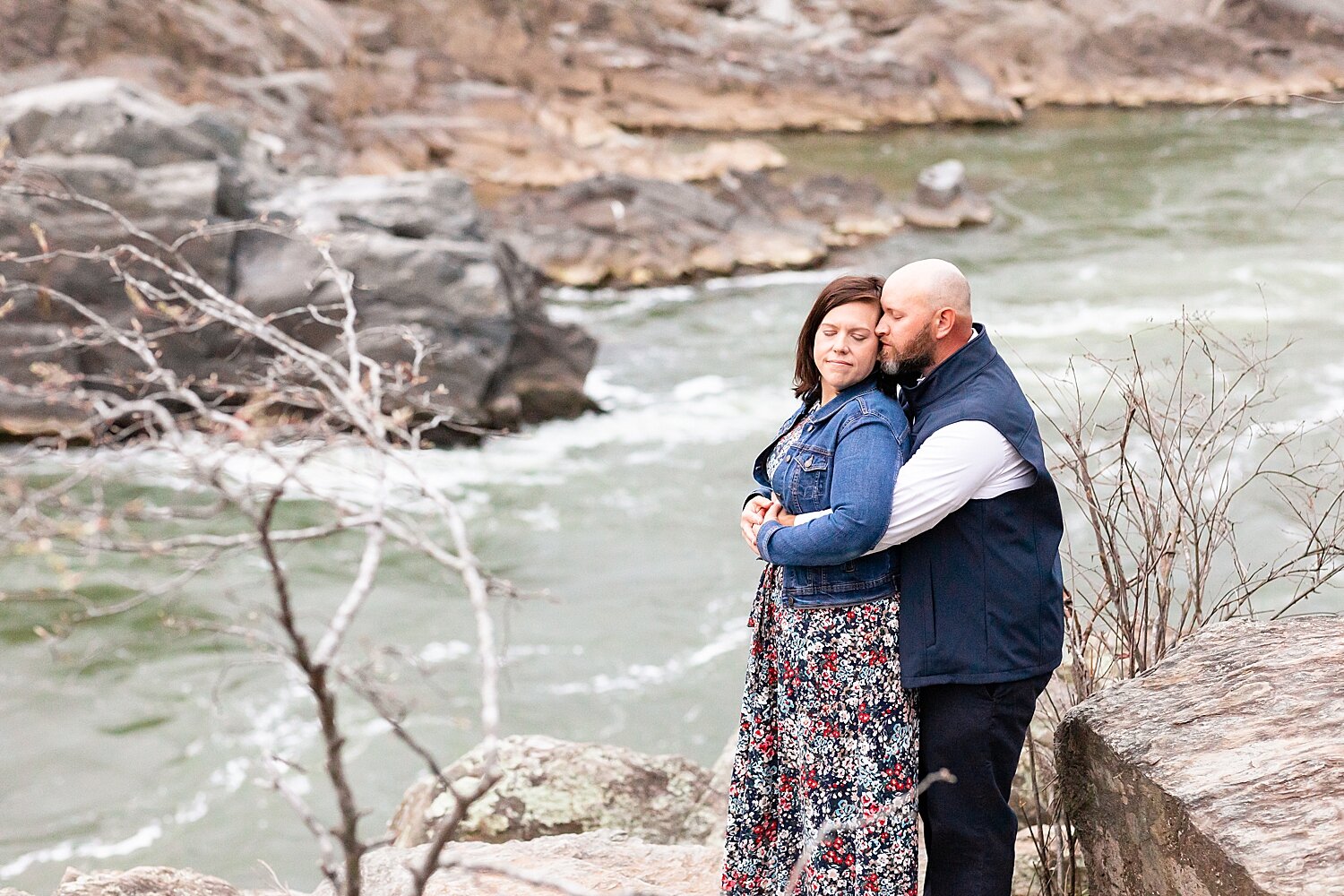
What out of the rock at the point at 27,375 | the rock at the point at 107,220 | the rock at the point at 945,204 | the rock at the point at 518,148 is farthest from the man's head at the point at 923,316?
the rock at the point at 518,148

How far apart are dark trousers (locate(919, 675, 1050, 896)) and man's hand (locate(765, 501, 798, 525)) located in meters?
0.45

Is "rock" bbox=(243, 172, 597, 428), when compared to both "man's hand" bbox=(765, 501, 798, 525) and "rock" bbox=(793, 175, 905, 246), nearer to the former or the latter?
"rock" bbox=(793, 175, 905, 246)

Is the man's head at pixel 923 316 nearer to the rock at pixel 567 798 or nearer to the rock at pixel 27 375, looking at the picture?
the rock at pixel 567 798

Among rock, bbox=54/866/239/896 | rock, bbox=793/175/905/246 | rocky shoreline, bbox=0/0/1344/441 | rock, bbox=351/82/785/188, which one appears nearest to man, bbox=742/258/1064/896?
rocky shoreline, bbox=0/0/1344/441

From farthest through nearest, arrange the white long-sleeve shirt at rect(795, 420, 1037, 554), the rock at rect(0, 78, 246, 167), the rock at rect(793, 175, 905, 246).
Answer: the rock at rect(793, 175, 905, 246) → the rock at rect(0, 78, 246, 167) → the white long-sleeve shirt at rect(795, 420, 1037, 554)

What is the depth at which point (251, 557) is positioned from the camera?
8852 mm

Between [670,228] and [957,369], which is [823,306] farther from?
[670,228]

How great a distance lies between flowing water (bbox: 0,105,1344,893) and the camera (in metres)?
6.49

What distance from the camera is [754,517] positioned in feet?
9.34

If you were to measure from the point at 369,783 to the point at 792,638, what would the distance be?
14.7 feet

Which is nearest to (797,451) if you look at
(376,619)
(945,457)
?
(945,457)

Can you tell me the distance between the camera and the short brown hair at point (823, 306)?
2.75m

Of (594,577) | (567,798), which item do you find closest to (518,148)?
(594,577)

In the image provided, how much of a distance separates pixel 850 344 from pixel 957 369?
0.23 m
